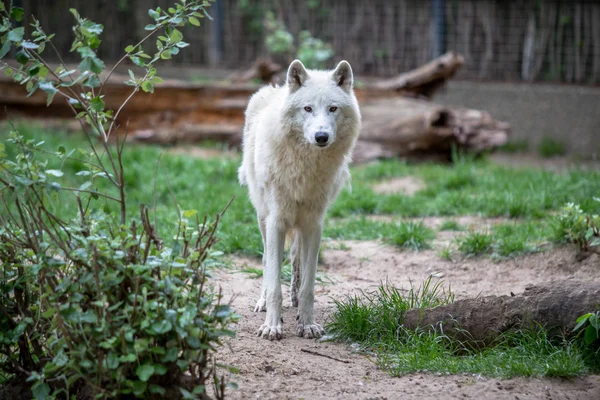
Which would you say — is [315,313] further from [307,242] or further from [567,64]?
[567,64]

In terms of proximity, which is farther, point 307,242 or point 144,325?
point 307,242

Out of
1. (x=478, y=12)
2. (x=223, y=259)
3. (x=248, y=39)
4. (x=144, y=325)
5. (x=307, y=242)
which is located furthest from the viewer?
(x=248, y=39)

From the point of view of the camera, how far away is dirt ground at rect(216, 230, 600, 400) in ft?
10.7

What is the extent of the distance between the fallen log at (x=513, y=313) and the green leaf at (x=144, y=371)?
186 centimetres

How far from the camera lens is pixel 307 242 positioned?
177 inches

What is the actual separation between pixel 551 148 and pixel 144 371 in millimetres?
9991

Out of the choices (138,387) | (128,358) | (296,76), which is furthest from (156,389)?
(296,76)

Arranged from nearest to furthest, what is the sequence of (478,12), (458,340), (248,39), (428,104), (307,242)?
(458,340), (307,242), (428,104), (478,12), (248,39)

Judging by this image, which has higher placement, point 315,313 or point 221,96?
point 221,96

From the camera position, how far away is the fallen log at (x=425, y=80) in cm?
948

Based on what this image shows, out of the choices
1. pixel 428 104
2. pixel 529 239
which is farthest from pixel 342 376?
pixel 428 104

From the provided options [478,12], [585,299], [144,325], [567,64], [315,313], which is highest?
[478,12]

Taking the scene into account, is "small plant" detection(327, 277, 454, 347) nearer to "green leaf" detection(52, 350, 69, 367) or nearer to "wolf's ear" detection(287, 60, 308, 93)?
"wolf's ear" detection(287, 60, 308, 93)

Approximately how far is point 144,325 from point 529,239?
4088 millimetres
